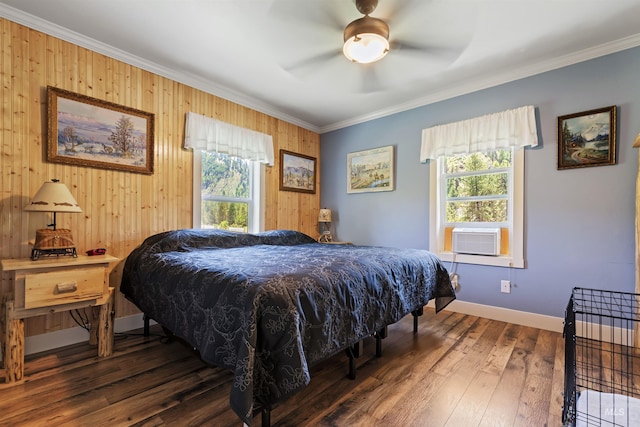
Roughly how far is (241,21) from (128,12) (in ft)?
2.65

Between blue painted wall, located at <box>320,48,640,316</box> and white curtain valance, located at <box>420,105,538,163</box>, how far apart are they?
100mm

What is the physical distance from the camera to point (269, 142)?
3.79 meters

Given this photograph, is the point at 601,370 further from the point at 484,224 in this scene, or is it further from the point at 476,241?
the point at 484,224

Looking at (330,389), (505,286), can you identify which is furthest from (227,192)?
(505,286)

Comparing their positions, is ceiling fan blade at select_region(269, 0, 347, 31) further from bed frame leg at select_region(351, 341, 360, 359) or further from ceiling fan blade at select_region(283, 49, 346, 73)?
bed frame leg at select_region(351, 341, 360, 359)

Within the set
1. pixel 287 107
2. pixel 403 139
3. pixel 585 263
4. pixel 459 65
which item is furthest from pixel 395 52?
pixel 585 263

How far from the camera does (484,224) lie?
123 inches

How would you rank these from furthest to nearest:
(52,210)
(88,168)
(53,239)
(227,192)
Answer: (227,192), (88,168), (53,239), (52,210)

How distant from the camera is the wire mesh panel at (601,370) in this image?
1329 mm

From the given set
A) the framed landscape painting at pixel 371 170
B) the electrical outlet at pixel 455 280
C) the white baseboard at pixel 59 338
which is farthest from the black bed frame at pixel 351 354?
the framed landscape painting at pixel 371 170

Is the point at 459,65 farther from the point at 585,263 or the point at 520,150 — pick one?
the point at 585,263

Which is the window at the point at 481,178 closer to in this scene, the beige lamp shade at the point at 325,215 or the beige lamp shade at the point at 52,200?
the beige lamp shade at the point at 325,215

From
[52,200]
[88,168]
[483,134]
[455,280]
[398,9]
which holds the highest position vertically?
[398,9]

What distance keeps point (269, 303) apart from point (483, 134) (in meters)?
2.89
